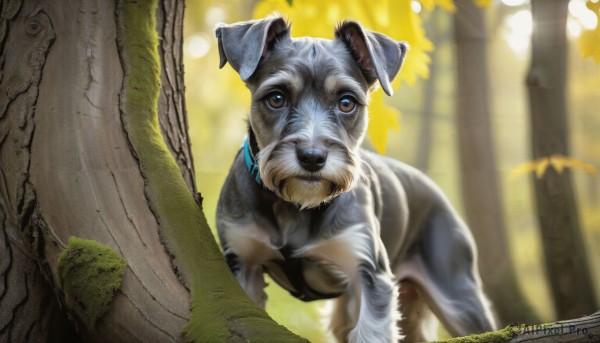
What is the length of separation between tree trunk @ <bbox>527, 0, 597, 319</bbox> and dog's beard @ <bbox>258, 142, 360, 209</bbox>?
4143mm

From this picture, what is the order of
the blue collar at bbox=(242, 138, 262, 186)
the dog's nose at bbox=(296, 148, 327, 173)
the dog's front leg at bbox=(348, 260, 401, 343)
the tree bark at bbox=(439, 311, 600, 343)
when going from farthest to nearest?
the blue collar at bbox=(242, 138, 262, 186) < the dog's front leg at bbox=(348, 260, 401, 343) < the dog's nose at bbox=(296, 148, 327, 173) < the tree bark at bbox=(439, 311, 600, 343)

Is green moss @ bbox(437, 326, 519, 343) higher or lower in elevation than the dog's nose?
lower

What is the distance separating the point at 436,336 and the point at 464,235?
3.46 ft

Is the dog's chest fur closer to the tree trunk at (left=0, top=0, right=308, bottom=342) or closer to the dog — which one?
the dog

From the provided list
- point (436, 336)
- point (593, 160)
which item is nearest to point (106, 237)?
point (436, 336)

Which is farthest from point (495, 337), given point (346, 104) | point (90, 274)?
point (90, 274)

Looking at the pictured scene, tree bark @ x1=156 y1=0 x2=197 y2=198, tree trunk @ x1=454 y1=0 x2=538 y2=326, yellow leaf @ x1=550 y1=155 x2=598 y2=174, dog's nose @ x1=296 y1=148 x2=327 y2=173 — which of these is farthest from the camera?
tree trunk @ x1=454 y1=0 x2=538 y2=326

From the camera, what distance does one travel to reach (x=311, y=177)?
4109 millimetres

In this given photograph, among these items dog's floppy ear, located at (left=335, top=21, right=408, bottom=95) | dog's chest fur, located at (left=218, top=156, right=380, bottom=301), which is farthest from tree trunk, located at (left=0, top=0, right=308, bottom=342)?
Answer: dog's floppy ear, located at (left=335, top=21, right=408, bottom=95)

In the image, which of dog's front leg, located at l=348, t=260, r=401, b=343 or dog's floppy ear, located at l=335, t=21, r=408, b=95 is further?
dog's floppy ear, located at l=335, t=21, r=408, b=95

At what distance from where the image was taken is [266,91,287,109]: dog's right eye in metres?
4.37

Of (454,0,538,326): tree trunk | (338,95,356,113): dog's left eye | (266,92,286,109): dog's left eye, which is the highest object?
(266,92,286,109): dog's left eye

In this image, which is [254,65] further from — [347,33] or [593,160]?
[593,160]

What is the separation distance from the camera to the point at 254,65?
433cm
